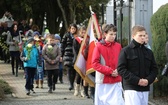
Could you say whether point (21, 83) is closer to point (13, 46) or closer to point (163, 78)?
point (13, 46)

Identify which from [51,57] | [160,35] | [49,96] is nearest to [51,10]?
[51,57]

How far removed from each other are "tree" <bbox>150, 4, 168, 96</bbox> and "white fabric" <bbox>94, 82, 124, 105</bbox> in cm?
336

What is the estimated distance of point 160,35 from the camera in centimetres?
1009

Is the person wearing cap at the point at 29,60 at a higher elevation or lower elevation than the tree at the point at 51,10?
lower

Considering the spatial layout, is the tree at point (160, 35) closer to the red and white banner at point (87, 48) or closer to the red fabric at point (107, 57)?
the red and white banner at point (87, 48)

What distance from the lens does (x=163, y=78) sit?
1037 cm

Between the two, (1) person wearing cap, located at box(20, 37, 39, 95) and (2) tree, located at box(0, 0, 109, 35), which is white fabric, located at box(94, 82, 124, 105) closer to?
(1) person wearing cap, located at box(20, 37, 39, 95)

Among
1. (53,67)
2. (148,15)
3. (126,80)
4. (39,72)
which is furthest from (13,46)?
(126,80)

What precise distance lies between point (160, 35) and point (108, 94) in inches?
141

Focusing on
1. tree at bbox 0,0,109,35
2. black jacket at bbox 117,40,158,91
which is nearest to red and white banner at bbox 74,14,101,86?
black jacket at bbox 117,40,158,91

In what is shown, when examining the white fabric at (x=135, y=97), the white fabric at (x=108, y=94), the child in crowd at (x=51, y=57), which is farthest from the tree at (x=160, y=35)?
the white fabric at (x=135, y=97)

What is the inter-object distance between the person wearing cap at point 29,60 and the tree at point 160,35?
3.25 metres

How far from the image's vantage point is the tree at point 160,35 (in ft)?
32.7

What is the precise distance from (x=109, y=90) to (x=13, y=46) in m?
9.42
